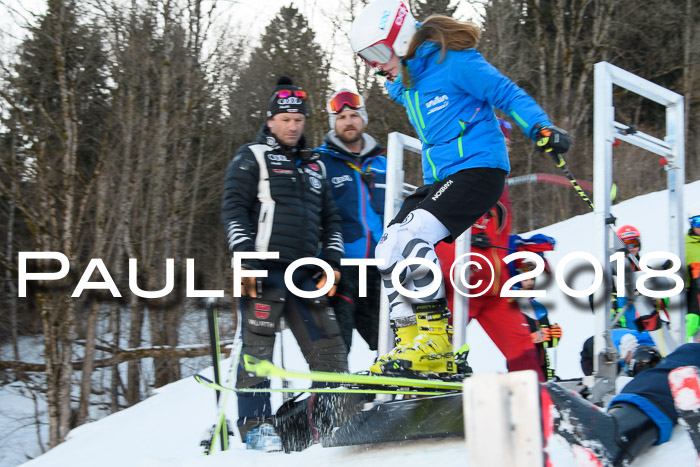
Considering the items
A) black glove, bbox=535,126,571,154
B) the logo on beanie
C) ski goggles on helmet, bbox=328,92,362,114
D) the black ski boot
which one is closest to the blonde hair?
black glove, bbox=535,126,571,154

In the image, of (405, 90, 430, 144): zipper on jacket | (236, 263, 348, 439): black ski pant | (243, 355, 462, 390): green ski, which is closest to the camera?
(243, 355, 462, 390): green ski

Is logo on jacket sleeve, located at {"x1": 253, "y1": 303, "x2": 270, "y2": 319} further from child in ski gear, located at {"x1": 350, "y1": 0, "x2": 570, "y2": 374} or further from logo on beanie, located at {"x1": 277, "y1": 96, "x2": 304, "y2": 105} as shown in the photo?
logo on beanie, located at {"x1": 277, "y1": 96, "x2": 304, "y2": 105}

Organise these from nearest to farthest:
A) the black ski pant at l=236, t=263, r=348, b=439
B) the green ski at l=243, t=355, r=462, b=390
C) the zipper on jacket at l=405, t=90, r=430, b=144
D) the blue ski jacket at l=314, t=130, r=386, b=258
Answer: the green ski at l=243, t=355, r=462, b=390 → the zipper on jacket at l=405, t=90, r=430, b=144 → the black ski pant at l=236, t=263, r=348, b=439 → the blue ski jacket at l=314, t=130, r=386, b=258

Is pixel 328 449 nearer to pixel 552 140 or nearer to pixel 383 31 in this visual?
pixel 552 140

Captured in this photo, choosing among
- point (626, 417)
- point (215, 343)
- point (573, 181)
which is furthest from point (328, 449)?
point (573, 181)

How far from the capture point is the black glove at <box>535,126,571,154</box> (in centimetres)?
251

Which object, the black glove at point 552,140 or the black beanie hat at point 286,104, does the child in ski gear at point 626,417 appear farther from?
the black beanie hat at point 286,104

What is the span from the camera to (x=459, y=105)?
9.23 feet

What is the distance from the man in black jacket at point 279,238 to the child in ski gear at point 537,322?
1.28 meters

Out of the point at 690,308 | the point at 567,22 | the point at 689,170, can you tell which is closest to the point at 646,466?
the point at 690,308

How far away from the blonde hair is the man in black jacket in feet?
3.35

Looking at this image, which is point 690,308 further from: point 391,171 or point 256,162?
point 256,162

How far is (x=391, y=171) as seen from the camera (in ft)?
12.8

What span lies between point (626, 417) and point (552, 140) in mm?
1076
